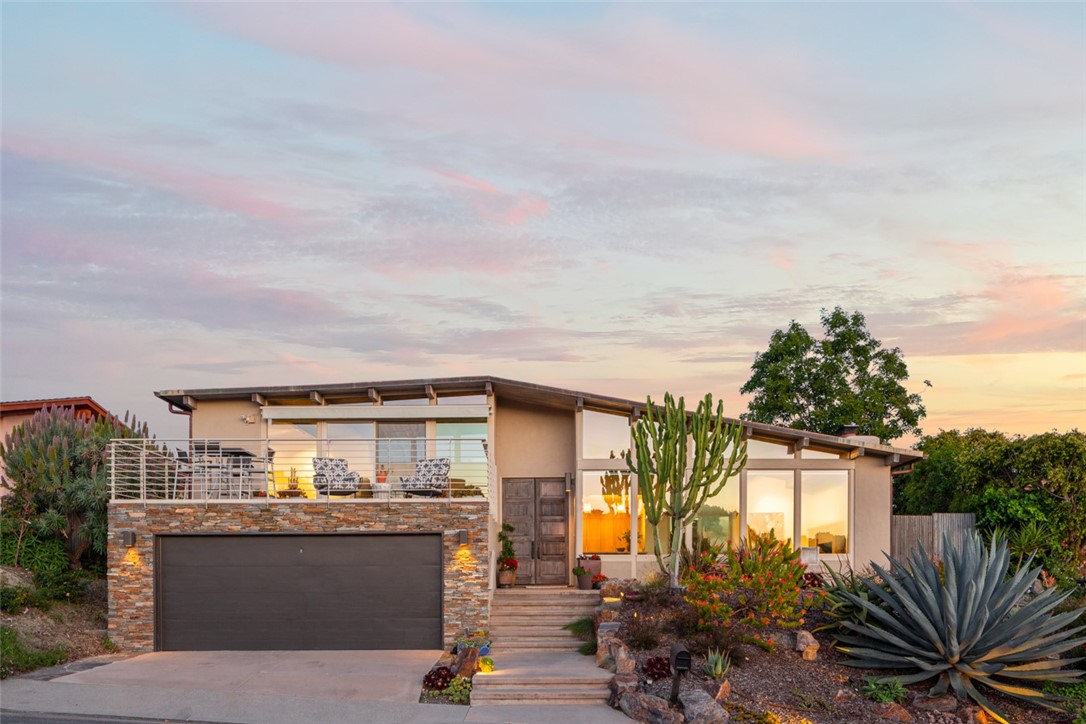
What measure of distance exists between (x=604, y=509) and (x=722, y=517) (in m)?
2.60

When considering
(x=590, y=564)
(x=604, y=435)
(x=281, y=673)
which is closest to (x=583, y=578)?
(x=590, y=564)

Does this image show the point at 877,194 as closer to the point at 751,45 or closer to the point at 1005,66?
the point at 1005,66

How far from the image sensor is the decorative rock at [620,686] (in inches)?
567

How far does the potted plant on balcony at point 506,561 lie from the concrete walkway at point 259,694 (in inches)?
141

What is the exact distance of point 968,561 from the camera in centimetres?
1449

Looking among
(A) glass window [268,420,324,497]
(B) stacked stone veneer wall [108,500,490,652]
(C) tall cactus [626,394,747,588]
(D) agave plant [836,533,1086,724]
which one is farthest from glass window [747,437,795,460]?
(A) glass window [268,420,324,497]

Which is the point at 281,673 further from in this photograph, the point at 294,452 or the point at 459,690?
the point at 294,452

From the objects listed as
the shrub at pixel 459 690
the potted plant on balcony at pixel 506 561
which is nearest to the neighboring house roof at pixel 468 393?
the potted plant on balcony at pixel 506 561

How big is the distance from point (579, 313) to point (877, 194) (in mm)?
6455

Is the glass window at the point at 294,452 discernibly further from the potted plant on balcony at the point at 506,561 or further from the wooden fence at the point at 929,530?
the wooden fence at the point at 929,530

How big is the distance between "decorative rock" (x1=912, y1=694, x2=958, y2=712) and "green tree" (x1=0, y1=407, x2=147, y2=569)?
1509 centimetres

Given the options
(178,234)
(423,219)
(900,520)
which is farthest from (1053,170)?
(178,234)

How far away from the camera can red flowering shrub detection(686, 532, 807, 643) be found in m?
15.6

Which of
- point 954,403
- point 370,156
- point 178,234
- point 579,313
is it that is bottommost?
point 954,403
